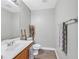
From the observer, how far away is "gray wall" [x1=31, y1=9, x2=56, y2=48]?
4641 mm

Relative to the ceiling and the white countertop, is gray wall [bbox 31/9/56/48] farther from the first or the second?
the white countertop

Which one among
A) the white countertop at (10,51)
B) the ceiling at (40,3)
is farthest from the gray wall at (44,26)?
the white countertop at (10,51)

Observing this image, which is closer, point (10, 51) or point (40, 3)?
point (10, 51)

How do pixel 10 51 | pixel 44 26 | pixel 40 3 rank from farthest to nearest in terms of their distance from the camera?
pixel 44 26
pixel 40 3
pixel 10 51

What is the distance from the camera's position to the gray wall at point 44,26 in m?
4.64

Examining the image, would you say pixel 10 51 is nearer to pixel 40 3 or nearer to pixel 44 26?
pixel 40 3

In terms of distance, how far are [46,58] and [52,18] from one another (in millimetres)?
2285

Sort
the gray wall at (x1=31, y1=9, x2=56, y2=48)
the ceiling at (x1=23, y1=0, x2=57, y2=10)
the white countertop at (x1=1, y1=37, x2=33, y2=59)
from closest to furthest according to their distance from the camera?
the white countertop at (x1=1, y1=37, x2=33, y2=59) → the ceiling at (x1=23, y1=0, x2=57, y2=10) → the gray wall at (x1=31, y1=9, x2=56, y2=48)

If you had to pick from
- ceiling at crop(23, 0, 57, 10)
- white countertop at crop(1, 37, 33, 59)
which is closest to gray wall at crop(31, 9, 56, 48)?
ceiling at crop(23, 0, 57, 10)

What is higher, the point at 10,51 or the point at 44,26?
the point at 44,26

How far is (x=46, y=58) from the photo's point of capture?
341cm

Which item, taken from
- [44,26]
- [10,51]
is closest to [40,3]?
[44,26]

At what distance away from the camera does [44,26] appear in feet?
15.5

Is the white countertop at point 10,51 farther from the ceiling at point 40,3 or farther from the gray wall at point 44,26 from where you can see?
the gray wall at point 44,26
